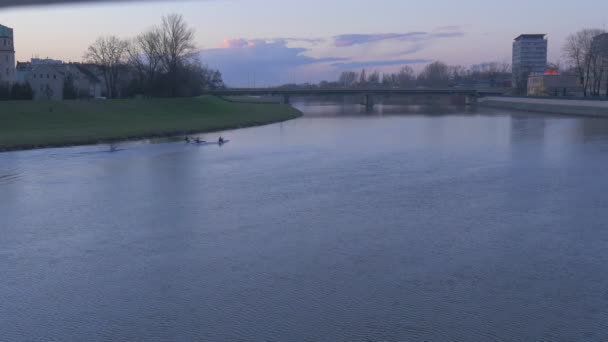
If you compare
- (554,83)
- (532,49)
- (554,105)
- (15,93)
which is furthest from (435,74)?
(15,93)

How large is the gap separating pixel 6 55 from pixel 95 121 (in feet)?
57.3

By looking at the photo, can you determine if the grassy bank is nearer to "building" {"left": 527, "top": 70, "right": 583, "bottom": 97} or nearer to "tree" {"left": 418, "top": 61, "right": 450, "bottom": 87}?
"building" {"left": 527, "top": 70, "right": 583, "bottom": 97}

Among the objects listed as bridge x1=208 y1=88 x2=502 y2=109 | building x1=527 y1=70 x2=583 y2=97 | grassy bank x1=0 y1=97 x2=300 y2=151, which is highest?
building x1=527 y1=70 x2=583 y2=97

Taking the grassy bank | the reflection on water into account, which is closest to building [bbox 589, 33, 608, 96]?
the grassy bank

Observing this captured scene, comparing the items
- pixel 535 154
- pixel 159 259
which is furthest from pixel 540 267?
pixel 535 154

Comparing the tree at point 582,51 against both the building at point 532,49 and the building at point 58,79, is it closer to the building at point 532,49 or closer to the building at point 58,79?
the building at point 58,79

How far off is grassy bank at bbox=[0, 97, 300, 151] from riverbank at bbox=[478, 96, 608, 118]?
17.3 m

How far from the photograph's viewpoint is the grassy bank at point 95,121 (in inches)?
702

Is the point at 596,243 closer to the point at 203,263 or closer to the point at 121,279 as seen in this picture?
the point at 203,263

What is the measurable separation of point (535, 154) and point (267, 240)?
985 cm

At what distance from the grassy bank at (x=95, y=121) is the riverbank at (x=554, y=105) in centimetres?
1734

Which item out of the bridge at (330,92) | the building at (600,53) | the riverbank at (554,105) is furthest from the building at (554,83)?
the building at (600,53)

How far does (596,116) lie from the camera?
3309 centimetres

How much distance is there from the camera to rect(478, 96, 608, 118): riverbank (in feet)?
112
